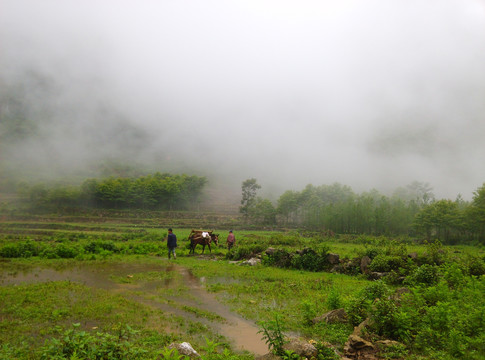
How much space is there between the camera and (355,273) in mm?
15945

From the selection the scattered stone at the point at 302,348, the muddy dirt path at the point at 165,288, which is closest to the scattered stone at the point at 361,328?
the scattered stone at the point at 302,348

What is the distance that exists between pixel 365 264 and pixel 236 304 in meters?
9.07

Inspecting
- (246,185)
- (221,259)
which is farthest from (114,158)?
(221,259)

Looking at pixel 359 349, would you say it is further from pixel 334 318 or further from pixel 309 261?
pixel 309 261

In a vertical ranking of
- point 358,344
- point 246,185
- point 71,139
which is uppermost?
point 71,139

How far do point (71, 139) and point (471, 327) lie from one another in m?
232

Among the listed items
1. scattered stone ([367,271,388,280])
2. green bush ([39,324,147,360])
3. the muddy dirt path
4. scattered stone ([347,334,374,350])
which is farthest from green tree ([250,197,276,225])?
green bush ([39,324,147,360])

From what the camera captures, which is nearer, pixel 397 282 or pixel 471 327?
pixel 471 327

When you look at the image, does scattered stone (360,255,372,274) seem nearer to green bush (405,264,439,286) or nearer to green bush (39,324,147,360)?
green bush (405,264,439,286)

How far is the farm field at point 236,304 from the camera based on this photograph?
6.16 m

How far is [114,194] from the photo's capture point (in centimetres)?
8038

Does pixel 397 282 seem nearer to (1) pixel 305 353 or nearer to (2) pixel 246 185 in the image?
(1) pixel 305 353

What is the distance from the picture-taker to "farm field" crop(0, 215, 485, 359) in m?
6.16

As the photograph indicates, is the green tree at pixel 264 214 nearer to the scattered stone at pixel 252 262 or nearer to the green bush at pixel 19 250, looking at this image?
the scattered stone at pixel 252 262
